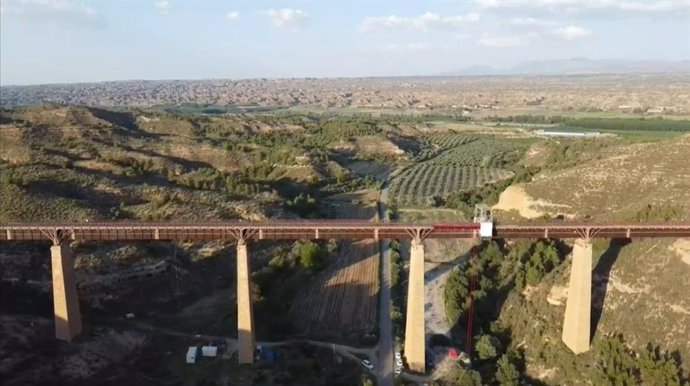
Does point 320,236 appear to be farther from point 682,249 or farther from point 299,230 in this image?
point 682,249

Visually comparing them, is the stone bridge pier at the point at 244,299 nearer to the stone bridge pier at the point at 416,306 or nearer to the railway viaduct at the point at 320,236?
the railway viaduct at the point at 320,236

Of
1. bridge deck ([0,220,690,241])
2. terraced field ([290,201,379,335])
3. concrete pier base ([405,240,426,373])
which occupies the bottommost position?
terraced field ([290,201,379,335])

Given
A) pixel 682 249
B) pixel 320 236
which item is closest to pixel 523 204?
pixel 682 249

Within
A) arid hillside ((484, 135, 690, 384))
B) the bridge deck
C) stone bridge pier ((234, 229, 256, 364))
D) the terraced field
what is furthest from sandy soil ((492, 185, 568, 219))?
stone bridge pier ((234, 229, 256, 364))

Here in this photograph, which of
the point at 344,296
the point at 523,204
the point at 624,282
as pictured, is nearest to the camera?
the point at 624,282

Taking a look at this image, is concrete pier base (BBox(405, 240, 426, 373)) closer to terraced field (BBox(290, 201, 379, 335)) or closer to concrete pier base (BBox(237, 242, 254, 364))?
terraced field (BBox(290, 201, 379, 335))

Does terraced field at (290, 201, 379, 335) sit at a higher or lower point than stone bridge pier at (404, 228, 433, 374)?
lower
